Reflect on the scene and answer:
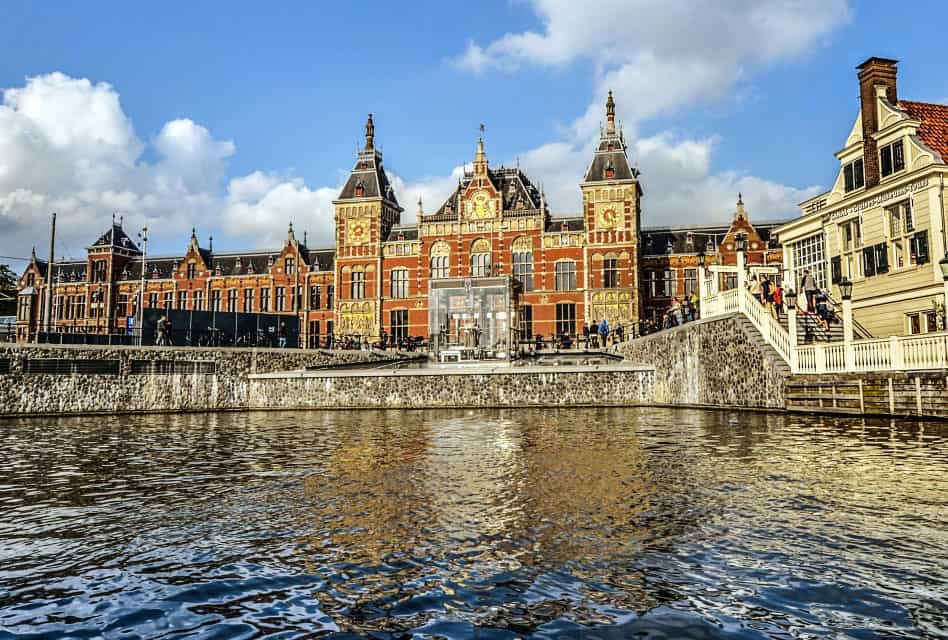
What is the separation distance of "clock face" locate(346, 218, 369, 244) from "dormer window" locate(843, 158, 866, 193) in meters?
35.7

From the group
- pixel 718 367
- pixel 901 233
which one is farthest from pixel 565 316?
pixel 901 233

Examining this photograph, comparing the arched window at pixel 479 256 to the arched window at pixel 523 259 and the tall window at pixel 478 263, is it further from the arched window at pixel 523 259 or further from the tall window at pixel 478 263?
the arched window at pixel 523 259

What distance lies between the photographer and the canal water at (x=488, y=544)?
13.4ft

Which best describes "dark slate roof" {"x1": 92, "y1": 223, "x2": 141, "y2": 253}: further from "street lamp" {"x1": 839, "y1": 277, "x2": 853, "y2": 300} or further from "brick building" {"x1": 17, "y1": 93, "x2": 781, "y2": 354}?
"street lamp" {"x1": 839, "y1": 277, "x2": 853, "y2": 300}

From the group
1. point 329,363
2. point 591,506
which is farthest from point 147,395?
point 591,506

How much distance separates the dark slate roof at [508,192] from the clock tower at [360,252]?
15.1 ft

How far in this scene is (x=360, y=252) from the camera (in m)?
53.2

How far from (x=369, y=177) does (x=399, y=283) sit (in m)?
9.19

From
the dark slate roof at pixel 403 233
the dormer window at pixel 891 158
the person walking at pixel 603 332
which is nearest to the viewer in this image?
the dormer window at pixel 891 158

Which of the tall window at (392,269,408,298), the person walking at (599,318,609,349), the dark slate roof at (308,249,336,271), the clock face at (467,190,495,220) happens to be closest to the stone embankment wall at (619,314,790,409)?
the person walking at (599,318,609,349)

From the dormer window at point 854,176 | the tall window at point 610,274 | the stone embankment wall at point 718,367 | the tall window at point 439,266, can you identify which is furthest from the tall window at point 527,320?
the dormer window at point 854,176

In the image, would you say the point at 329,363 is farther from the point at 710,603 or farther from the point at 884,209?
the point at 710,603

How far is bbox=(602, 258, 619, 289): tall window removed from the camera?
47656mm

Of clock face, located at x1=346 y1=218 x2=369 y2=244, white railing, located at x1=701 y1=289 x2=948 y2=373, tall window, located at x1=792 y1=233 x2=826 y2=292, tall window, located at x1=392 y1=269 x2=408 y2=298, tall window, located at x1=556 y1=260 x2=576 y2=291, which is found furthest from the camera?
clock face, located at x1=346 y1=218 x2=369 y2=244
